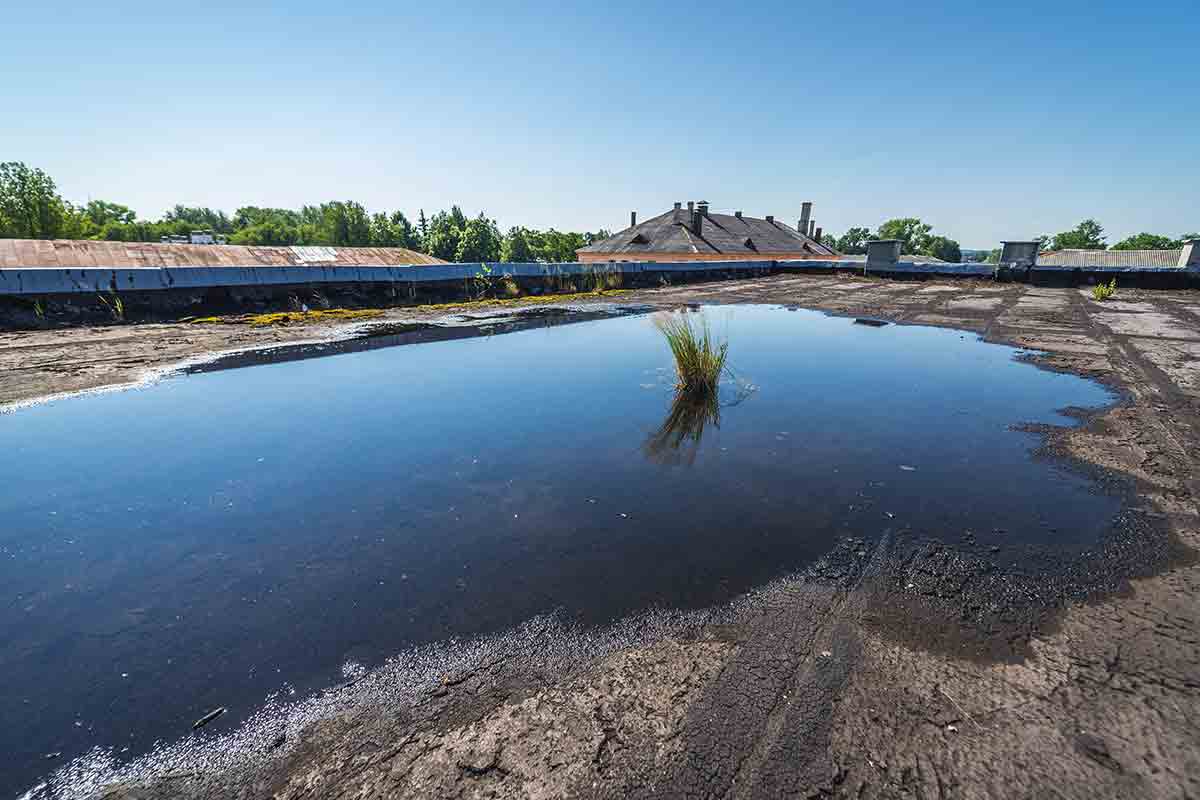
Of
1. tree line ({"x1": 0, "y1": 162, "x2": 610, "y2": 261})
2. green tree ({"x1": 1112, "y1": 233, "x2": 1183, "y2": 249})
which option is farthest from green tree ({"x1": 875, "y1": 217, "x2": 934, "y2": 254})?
tree line ({"x1": 0, "y1": 162, "x2": 610, "y2": 261})

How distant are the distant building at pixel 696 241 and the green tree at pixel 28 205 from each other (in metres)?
48.7

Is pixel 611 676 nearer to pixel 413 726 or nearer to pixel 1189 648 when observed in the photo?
pixel 413 726

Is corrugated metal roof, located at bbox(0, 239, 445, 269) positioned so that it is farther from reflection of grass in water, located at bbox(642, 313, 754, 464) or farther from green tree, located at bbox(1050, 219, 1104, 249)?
green tree, located at bbox(1050, 219, 1104, 249)

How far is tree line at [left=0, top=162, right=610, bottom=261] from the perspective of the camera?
41.8m

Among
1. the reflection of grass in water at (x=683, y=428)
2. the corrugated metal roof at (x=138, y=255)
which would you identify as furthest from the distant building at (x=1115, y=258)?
the corrugated metal roof at (x=138, y=255)

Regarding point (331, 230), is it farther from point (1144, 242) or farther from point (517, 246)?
point (1144, 242)

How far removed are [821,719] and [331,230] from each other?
280 feet

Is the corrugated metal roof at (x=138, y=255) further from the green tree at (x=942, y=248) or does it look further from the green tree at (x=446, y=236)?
the green tree at (x=942, y=248)

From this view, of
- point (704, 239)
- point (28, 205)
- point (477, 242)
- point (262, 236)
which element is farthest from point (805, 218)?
point (262, 236)

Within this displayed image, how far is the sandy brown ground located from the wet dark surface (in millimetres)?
271

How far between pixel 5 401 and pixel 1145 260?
6375 centimetres

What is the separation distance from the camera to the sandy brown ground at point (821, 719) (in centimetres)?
121

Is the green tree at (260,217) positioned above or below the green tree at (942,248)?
above

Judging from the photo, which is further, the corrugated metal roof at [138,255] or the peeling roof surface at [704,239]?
the peeling roof surface at [704,239]
